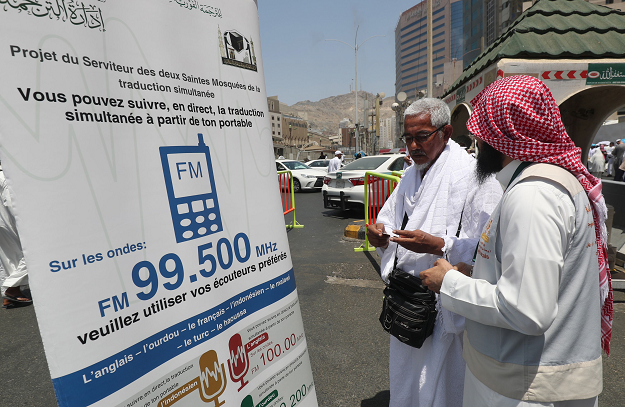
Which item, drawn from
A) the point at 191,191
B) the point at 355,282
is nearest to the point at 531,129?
the point at 191,191

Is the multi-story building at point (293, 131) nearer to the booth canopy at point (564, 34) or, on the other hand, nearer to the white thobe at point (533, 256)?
the booth canopy at point (564, 34)

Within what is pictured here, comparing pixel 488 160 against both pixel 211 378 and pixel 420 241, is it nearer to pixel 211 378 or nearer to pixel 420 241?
pixel 420 241

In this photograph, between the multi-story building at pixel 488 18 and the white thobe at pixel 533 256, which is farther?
the multi-story building at pixel 488 18

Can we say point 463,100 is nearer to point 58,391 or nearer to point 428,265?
point 428,265

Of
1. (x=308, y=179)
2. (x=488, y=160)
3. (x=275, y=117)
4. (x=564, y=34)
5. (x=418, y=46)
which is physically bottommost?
(x=308, y=179)

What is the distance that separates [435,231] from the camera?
1965mm

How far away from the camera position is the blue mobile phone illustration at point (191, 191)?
47.2 inches

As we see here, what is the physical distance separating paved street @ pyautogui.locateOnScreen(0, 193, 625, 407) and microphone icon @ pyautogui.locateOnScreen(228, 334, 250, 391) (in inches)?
59.5

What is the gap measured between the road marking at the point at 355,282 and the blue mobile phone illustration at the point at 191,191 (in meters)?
3.91

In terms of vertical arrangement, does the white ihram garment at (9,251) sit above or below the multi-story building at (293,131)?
below

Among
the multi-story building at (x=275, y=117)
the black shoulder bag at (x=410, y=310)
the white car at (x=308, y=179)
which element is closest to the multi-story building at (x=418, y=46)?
the multi-story building at (x=275, y=117)

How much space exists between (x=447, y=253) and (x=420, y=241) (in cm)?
20

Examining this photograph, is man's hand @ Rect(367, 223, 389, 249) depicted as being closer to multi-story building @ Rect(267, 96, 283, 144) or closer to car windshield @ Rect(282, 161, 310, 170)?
car windshield @ Rect(282, 161, 310, 170)

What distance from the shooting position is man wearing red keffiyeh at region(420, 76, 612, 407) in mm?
1111
